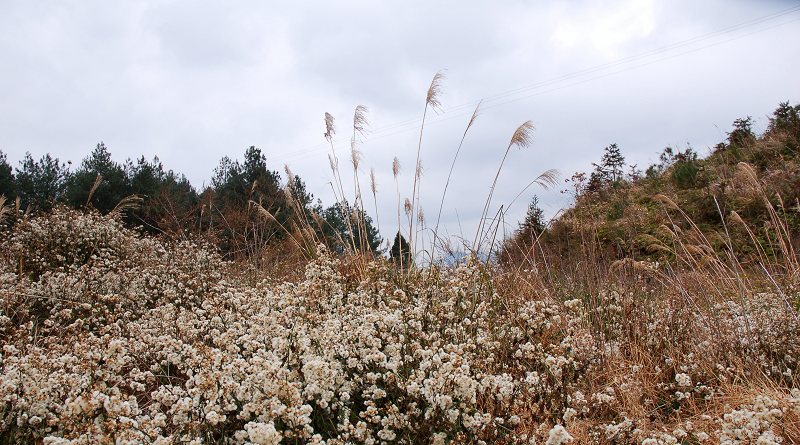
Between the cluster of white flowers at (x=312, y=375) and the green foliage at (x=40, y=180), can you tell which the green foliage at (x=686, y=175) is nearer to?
the cluster of white flowers at (x=312, y=375)

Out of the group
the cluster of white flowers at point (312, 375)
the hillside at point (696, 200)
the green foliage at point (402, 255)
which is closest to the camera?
the cluster of white flowers at point (312, 375)

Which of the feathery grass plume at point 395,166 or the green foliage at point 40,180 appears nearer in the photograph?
the feathery grass plume at point 395,166

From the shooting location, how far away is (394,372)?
9.06ft

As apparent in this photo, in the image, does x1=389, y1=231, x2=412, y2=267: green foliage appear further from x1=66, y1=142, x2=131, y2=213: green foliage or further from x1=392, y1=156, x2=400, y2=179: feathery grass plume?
x1=66, y1=142, x2=131, y2=213: green foliage

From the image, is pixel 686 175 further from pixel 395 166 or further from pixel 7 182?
pixel 7 182

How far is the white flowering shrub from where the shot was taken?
2.40 metres

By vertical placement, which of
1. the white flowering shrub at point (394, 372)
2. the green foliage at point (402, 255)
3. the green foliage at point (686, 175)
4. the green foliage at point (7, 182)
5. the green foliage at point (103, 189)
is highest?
the green foliage at point (7, 182)

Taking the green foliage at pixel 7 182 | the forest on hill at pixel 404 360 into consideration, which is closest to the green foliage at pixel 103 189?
A: the green foliage at pixel 7 182

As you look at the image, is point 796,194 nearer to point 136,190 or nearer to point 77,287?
point 77,287

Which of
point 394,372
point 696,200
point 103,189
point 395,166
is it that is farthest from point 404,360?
point 103,189

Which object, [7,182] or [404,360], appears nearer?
[404,360]

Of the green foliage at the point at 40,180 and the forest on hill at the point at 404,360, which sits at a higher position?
the green foliage at the point at 40,180

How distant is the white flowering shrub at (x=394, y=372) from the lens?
7.88 ft

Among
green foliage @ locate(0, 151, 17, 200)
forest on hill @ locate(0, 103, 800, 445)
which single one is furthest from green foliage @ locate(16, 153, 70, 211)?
forest on hill @ locate(0, 103, 800, 445)
